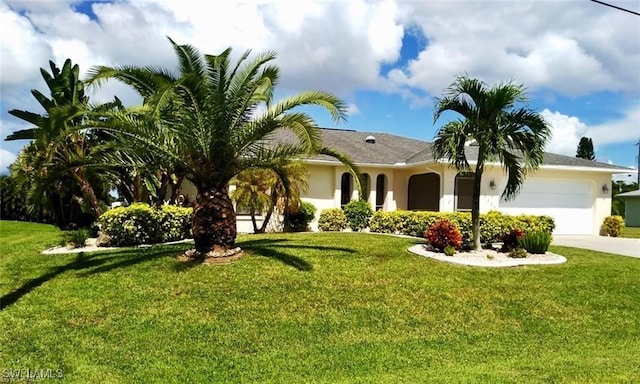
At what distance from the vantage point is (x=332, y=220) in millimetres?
20094

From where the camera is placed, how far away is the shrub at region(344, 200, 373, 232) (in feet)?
66.4

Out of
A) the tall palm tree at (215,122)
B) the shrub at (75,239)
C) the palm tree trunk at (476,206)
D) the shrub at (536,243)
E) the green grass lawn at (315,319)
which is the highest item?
the tall palm tree at (215,122)

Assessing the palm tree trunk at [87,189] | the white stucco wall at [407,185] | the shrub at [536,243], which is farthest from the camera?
the white stucco wall at [407,185]

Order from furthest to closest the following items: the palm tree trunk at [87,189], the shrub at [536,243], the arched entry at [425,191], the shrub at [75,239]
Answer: the arched entry at [425,191], the palm tree trunk at [87,189], the shrub at [75,239], the shrub at [536,243]

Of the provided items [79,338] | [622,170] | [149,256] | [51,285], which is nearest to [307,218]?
[149,256]

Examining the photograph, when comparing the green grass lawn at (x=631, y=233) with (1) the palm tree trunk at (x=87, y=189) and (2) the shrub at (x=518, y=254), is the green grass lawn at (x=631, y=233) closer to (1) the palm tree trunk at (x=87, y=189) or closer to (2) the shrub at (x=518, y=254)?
(2) the shrub at (x=518, y=254)

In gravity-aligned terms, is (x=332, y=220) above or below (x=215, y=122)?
below

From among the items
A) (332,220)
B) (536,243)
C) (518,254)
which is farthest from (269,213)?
(536,243)

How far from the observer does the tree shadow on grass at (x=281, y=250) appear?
36.8ft

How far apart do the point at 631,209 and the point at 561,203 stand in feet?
89.6

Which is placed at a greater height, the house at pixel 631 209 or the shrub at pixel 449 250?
the house at pixel 631 209

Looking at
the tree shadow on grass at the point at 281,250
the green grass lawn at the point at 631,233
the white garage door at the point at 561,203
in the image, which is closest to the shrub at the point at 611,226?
the white garage door at the point at 561,203

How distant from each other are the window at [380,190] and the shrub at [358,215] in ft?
9.05

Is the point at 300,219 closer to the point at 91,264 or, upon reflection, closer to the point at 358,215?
the point at 358,215
